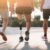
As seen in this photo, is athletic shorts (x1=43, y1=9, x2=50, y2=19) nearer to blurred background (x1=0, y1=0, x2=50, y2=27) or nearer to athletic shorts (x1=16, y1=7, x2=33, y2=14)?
blurred background (x1=0, y1=0, x2=50, y2=27)

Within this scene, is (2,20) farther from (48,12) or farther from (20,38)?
(48,12)

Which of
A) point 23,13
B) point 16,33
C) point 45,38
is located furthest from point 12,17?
point 45,38

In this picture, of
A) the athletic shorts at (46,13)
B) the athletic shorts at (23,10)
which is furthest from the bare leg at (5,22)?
the athletic shorts at (46,13)

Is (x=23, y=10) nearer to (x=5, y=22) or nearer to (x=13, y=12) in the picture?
(x=13, y=12)

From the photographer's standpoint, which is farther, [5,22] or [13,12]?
[5,22]

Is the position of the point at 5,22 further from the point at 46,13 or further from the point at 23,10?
the point at 46,13

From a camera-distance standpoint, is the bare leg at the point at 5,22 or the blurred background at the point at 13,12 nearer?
the blurred background at the point at 13,12

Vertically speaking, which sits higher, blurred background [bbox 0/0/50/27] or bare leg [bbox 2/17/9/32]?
blurred background [bbox 0/0/50/27]

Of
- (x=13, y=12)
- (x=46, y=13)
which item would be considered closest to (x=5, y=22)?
(x=13, y=12)

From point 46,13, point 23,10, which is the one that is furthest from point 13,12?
point 46,13

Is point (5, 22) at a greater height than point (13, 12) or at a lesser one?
lesser

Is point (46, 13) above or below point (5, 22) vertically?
above

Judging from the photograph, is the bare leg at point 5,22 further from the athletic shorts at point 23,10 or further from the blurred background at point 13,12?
the athletic shorts at point 23,10

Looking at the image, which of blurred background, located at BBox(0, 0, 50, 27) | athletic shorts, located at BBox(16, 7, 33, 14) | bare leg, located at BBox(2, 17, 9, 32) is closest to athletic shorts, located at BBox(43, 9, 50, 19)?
blurred background, located at BBox(0, 0, 50, 27)
